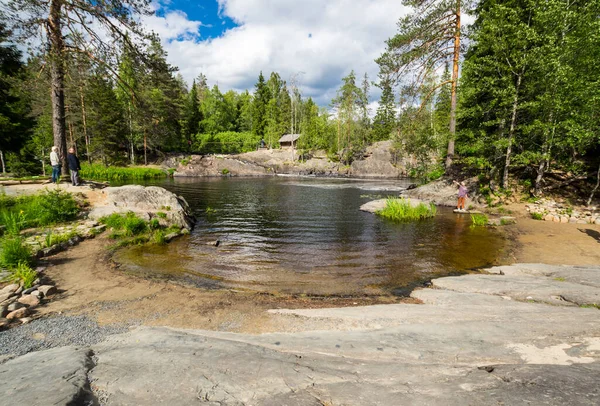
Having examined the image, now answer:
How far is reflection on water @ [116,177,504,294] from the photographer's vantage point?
9227 millimetres

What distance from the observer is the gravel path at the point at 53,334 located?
4605 mm

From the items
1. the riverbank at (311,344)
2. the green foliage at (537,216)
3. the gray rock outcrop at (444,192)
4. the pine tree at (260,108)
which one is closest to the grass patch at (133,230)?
the riverbank at (311,344)

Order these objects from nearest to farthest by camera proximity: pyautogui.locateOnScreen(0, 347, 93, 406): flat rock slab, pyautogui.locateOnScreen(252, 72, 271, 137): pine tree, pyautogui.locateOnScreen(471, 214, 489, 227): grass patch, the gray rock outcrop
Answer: pyautogui.locateOnScreen(0, 347, 93, 406): flat rock slab → pyautogui.locateOnScreen(471, 214, 489, 227): grass patch → the gray rock outcrop → pyautogui.locateOnScreen(252, 72, 271, 137): pine tree

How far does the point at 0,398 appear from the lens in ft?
9.10

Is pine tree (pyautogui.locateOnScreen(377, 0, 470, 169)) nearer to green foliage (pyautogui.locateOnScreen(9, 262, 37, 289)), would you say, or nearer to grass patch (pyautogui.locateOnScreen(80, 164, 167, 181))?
green foliage (pyautogui.locateOnScreen(9, 262, 37, 289))

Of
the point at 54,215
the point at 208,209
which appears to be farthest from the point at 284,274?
the point at 208,209

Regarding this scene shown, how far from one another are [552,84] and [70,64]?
2608cm

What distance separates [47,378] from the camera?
315 cm

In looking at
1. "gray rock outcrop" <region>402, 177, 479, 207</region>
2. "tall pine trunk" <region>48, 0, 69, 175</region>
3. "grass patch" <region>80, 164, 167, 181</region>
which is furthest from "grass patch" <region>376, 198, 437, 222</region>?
"grass patch" <region>80, 164, 167, 181</region>

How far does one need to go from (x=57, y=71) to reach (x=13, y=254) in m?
11.0

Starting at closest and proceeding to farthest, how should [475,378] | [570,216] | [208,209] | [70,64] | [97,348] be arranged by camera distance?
[475,378] → [97,348] → [70,64] → [570,216] → [208,209]

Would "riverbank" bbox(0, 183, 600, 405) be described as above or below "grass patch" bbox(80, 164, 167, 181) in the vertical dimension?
below

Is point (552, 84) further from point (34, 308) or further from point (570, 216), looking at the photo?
point (34, 308)

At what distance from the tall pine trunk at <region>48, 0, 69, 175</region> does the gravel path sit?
13.3 meters
